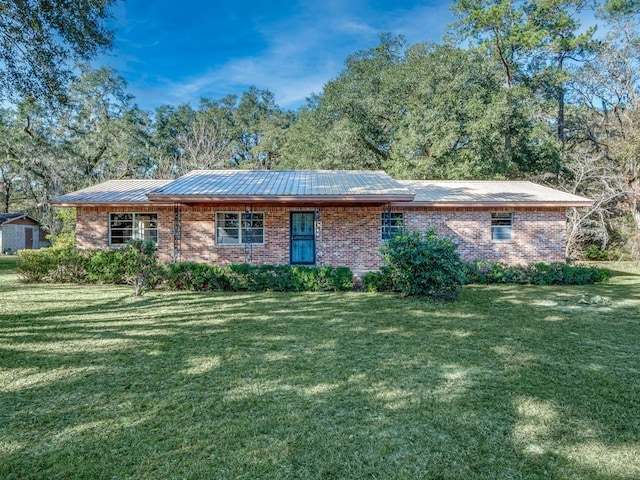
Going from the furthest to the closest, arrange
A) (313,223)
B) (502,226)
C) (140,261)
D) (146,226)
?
(502,226) < (146,226) < (313,223) < (140,261)

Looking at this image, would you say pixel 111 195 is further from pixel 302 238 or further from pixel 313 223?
pixel 313 223

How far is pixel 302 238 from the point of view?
12320mm

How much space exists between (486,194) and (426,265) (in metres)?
6.48

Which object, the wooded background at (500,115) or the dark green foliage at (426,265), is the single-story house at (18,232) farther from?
the dark green foliage at (426,265)

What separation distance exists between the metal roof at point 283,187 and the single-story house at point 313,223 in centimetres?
7

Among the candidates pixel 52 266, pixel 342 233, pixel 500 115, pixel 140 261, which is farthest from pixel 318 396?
pixel 500 115

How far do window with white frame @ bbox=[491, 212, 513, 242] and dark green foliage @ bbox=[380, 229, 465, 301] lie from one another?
521 centimetres

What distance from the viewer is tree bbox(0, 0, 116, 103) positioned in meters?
7.08

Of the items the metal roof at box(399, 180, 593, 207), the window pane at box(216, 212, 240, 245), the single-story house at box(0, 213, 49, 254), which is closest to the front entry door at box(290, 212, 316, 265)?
the window pane at box(216, 212, 240, 245)

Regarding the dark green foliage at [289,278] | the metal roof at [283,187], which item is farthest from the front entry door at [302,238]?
the dark green foliage at [289,278]

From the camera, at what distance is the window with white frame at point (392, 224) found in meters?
12.5

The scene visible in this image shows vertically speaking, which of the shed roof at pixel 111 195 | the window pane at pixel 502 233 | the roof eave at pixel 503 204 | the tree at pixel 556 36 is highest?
the tree at pixel 556 36

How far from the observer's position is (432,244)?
848 cm

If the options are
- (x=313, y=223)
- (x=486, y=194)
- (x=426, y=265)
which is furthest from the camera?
(x=486, y=194)
